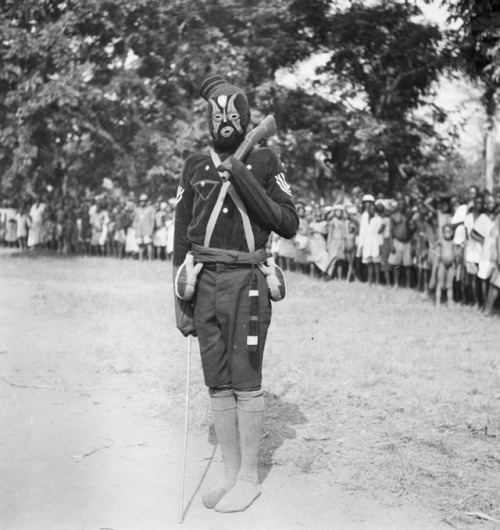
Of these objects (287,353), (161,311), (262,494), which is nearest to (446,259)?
(161,311)

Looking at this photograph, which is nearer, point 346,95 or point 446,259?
point 446,259

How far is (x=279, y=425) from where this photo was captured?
5.50 m

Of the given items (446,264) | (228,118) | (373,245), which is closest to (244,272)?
(228,118)

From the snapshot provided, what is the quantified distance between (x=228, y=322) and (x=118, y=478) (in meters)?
1.06

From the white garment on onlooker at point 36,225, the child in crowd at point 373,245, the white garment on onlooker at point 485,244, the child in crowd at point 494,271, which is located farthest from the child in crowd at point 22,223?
the child in crowd at point 494,271

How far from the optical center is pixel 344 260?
1806 centimetres

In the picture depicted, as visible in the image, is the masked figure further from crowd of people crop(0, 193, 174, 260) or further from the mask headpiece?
crowd of people crop(0, 193, 174, 260)

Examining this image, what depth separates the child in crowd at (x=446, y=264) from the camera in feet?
42.0

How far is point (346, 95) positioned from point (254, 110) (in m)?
2.42

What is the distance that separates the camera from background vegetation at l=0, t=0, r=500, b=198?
797 inches

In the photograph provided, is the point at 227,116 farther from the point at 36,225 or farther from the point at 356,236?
the point at 36,225

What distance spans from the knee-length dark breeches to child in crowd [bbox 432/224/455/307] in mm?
9107

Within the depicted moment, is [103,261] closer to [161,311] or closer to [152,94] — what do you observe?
[152,94]

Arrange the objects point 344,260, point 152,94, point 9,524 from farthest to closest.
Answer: point 152,94
point 344,260
point 9,524
